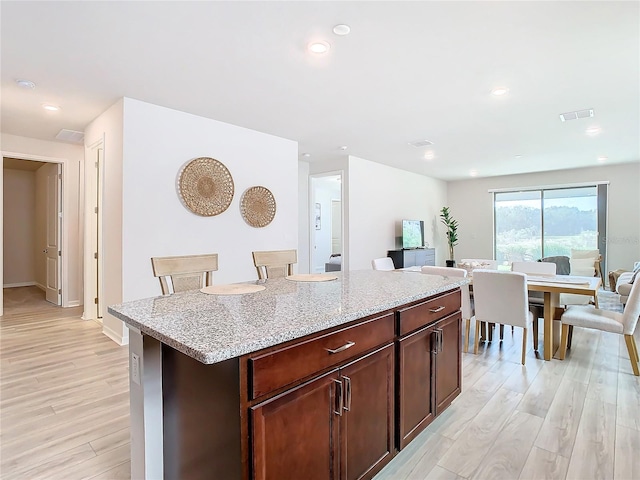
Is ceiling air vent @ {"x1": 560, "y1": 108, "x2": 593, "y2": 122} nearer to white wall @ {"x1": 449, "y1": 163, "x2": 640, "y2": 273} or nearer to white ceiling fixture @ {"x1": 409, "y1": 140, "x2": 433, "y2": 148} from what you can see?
white ceiling fixture @ {"x1": 409, "y1": 140, "x2": 433, "y2": 148}

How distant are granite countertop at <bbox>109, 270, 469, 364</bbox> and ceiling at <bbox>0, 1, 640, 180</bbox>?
1.74m

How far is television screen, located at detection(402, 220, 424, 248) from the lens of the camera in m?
7.45

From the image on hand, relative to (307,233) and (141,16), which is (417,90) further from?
(307,233)

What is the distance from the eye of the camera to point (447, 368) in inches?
84.2

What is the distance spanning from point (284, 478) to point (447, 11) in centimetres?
264

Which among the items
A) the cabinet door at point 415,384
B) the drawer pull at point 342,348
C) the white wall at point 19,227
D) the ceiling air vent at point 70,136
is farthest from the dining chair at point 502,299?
the white wall at point 19,227

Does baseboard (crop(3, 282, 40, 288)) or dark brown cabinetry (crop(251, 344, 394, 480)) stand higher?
dark brown cabinetry (crop(251, 344, 394, 480))

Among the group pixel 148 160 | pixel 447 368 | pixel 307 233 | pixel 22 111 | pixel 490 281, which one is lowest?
pixel 447 368

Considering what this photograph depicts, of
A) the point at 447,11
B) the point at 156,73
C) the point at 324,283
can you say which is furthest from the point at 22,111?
the point at 447,11

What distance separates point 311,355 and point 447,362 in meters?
1.27

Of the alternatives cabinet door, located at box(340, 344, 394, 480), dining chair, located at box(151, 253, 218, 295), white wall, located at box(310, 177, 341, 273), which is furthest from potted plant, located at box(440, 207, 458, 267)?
cabinet door, located at box(340, 344, 394, 480)

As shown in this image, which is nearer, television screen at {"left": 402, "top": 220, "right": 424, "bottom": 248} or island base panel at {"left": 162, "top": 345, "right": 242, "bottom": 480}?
island base panel at {"left": 162, "top": 345, "right": 242, "bottom": 480}

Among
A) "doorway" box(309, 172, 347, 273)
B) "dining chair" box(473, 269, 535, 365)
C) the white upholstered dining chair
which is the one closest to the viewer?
"dining chair" box(473, 269, 535, 365)

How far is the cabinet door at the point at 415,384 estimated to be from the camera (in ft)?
5.65
